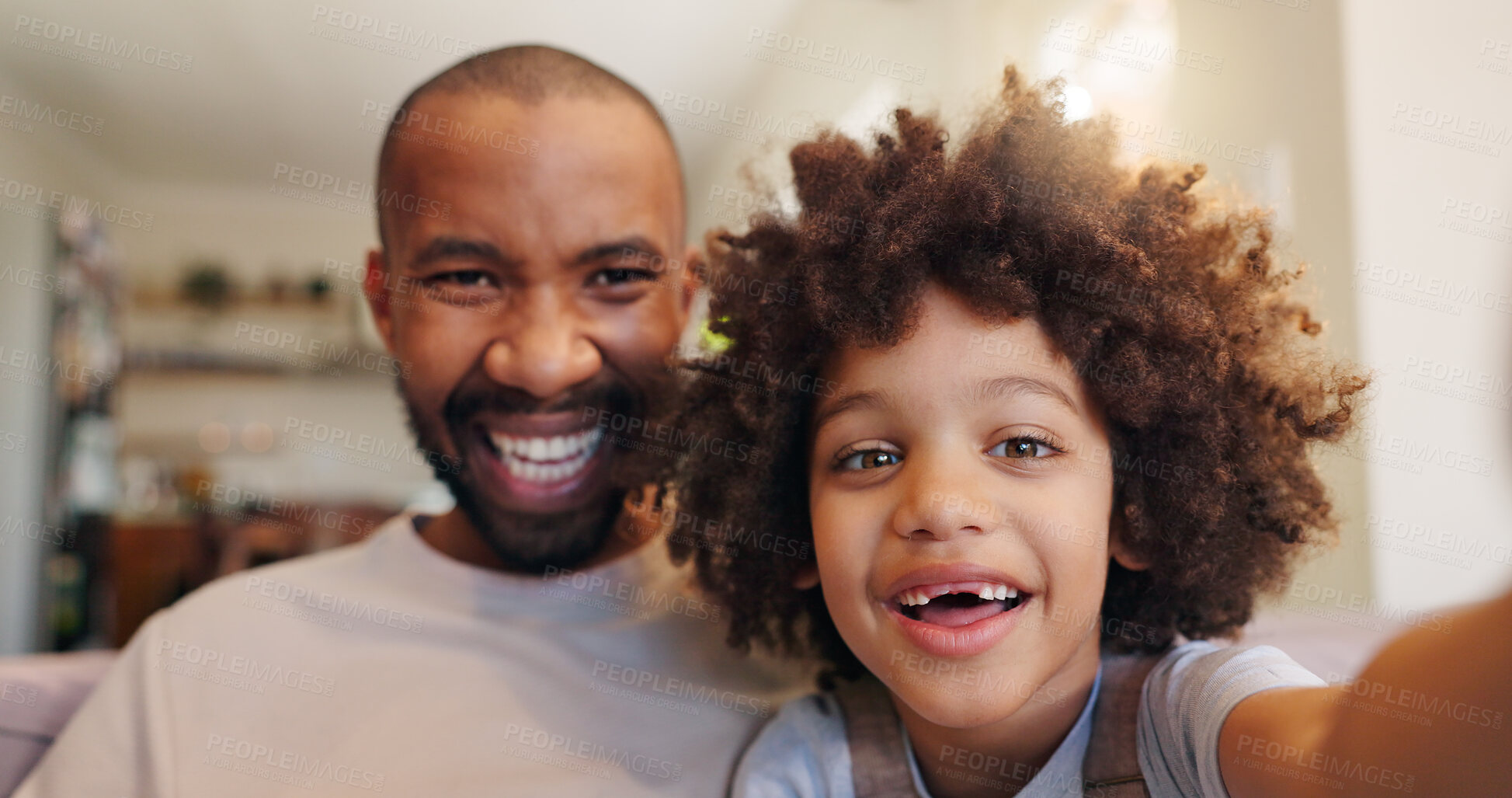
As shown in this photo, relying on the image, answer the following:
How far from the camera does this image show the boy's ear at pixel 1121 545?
869 mm

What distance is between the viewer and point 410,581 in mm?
1159

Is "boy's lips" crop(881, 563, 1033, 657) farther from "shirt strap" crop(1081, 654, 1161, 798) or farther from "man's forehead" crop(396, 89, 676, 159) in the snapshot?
"man's forehead" crop(396, 89, 676, 159)

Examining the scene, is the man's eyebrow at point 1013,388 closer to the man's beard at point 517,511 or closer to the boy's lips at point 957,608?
the boy's lips at point 957,608

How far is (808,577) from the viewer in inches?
37.9

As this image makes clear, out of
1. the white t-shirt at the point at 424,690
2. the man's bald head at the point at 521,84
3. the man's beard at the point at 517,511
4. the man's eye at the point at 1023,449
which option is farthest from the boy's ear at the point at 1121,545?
the man's bald head at the point at 521,84

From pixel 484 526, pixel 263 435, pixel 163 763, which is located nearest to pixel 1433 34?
pixel 484 526

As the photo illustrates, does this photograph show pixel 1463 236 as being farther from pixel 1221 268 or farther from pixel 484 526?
pixel 484 526

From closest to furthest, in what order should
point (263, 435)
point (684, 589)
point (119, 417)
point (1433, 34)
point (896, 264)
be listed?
point (896, 264) → point (684, 589) → point (1433, 34) → point (119, 417) → point (263, 435)

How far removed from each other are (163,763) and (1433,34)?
2.01 m

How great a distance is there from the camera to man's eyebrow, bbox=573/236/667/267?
44.0 inches

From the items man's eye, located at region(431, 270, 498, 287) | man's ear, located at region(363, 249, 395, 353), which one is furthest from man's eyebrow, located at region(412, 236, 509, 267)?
man's ear, located at region(363, 249, 395, 353)

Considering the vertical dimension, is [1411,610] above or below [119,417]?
above

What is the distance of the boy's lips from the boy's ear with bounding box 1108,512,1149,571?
0.14 metres

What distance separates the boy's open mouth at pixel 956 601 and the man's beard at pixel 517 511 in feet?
1.42
